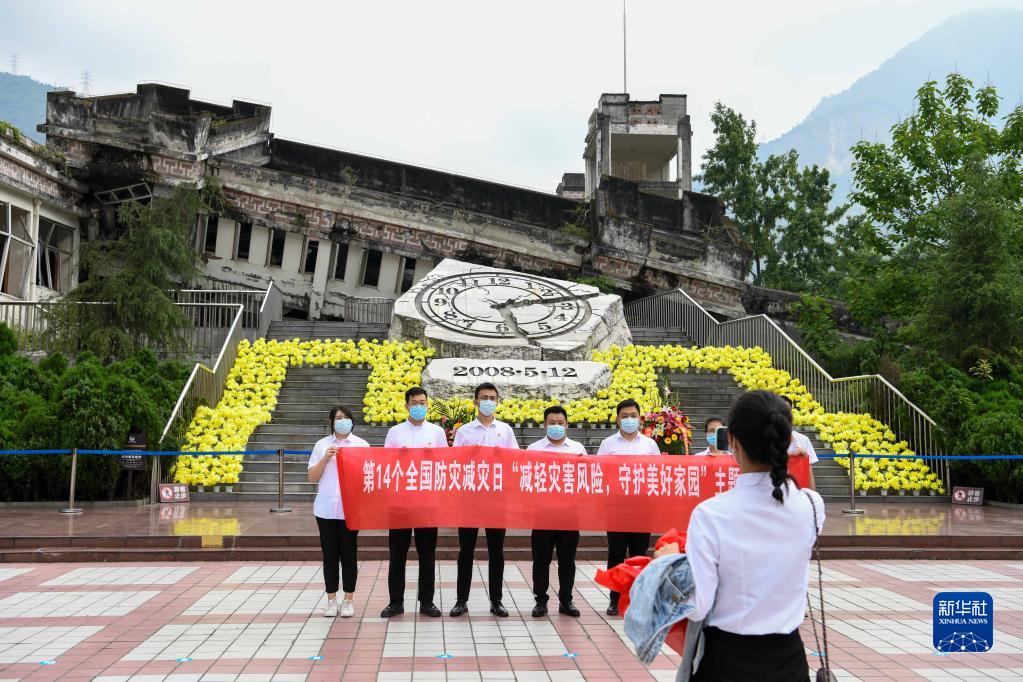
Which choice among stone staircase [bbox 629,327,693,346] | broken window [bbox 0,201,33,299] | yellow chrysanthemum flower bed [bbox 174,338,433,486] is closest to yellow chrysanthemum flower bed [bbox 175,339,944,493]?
yellow chrysanthemum flower bed [bbox 174,338,433,486]

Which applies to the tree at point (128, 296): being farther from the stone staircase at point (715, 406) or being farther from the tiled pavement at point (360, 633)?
the stone staircase at point (715, 406)

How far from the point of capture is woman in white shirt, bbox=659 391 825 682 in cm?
267

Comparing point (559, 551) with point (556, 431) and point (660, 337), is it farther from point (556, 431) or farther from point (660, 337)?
point (660, 337)

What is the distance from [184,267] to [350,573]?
11811mm

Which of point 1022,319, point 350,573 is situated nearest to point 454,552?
point 350,573

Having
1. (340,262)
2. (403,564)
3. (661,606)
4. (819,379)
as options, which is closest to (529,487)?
(403,564)

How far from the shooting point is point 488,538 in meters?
6.76

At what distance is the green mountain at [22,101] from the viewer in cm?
13838

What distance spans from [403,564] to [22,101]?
549ft

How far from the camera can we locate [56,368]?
45.4ft

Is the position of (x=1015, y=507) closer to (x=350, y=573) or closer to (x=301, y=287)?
(x=350, y=573)

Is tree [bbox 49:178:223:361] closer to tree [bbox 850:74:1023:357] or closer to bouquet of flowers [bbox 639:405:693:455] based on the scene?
bouquet of flowers [bbox 639:405:693:455]

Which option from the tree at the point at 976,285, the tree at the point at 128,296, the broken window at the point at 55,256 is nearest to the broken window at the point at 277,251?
the broken window at the point at 55,256

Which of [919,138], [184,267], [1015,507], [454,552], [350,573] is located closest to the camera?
[350,573]
